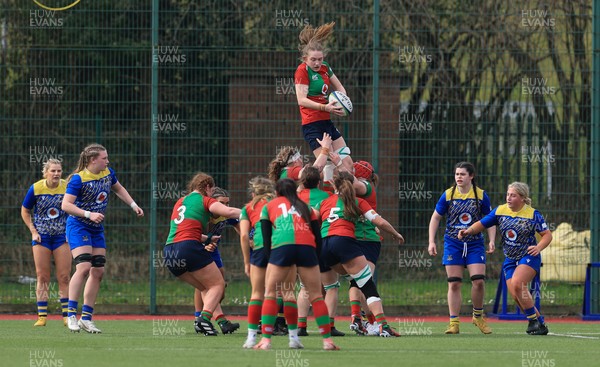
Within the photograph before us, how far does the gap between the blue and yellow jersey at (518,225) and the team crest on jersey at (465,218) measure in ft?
1.54

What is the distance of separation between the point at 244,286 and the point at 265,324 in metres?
6.86

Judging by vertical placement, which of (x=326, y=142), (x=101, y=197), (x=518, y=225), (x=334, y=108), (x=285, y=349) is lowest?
(x=285, y=349)

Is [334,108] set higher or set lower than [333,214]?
higher

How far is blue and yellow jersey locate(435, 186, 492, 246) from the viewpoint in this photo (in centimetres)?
1421

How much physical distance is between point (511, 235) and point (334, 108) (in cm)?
250

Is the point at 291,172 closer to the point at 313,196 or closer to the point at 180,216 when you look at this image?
the point at 313,196

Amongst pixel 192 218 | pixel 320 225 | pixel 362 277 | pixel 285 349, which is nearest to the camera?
pixel 285 349

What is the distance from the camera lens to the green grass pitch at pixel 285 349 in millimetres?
9938

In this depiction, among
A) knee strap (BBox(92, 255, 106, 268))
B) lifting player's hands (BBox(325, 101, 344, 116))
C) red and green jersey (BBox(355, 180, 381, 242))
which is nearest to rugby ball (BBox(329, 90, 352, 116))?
lifting player's hands (BBox(325, 101, 344, 116))

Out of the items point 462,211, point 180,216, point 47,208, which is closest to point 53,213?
point 47,208

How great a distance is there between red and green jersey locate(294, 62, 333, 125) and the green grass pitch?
237cm

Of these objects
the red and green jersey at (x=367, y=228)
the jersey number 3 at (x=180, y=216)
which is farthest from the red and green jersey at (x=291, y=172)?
the jersey number 3 at (x=180, y=216)

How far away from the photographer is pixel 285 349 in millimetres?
10883

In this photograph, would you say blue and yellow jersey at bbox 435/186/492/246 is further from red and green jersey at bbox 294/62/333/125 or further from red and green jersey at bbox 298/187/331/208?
red and green jersey at bbox 298/187/331/208
